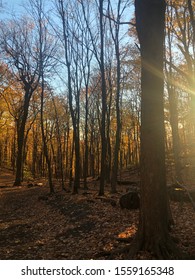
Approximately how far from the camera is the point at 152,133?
6.02 metres

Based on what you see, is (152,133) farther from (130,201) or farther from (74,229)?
(130,201)

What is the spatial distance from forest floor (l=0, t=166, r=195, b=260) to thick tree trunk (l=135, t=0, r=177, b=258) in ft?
2.05

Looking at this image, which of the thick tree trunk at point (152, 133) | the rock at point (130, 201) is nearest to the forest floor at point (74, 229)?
the rock at point (130, 201)

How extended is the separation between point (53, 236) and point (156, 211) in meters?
4.36

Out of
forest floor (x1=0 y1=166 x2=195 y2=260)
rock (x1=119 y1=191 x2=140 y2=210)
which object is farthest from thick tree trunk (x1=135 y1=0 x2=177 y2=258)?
rock (x1=119 y1=191 x2=140 y2=210)

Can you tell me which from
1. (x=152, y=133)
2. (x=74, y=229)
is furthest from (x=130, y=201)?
(x=152, y=133)

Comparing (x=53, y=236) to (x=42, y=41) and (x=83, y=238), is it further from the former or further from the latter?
(x=42, y=41)

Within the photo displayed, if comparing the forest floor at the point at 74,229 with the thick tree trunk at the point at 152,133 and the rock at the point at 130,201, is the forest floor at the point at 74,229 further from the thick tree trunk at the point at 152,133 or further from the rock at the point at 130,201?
the thick tree trunk at the point at 152,133

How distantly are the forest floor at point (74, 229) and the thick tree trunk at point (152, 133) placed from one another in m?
0.63

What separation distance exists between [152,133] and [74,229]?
5.08 metres

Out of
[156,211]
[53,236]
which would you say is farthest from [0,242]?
[156,211]

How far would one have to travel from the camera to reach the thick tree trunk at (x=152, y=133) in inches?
233

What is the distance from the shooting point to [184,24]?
15094 mm

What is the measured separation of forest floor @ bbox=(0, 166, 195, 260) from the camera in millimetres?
6979
